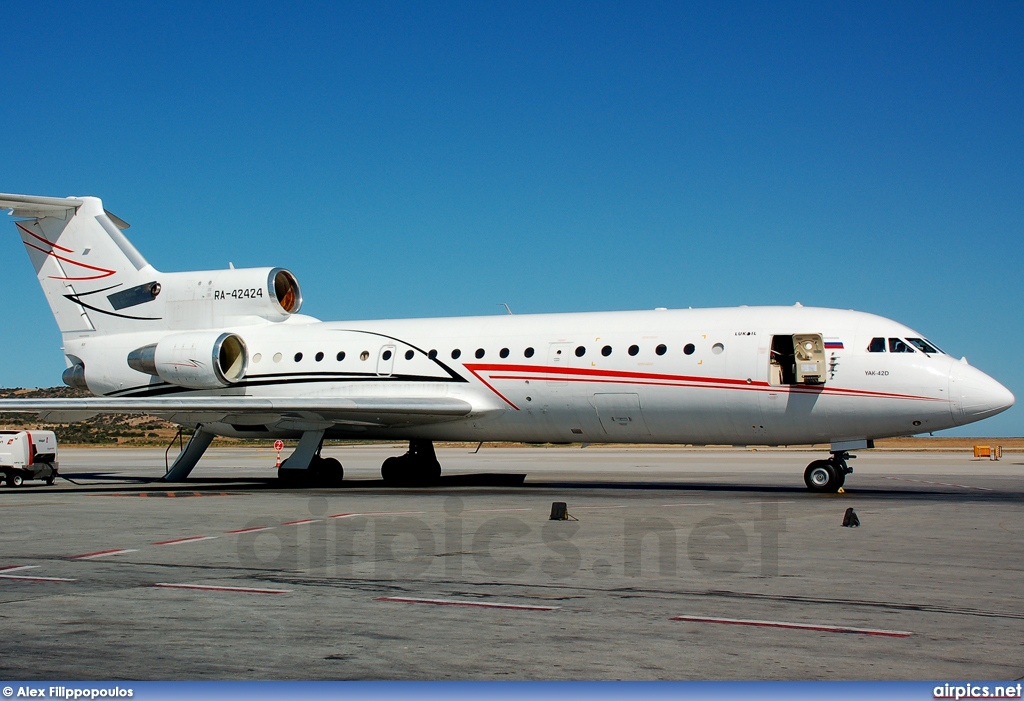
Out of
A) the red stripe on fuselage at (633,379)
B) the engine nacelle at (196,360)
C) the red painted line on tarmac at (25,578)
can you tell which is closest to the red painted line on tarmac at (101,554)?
the red painted line on tarmac at (25,578)

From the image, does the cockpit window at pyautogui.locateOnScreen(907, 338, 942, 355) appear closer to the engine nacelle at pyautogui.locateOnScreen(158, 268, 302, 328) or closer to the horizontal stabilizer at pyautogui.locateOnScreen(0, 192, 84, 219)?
the engine nacelle at pyautogui.locateOnScreen(158, 268, 302, 328)

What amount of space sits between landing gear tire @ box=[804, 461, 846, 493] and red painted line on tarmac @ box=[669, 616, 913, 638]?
13.8m

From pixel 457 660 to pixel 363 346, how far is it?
20.2m

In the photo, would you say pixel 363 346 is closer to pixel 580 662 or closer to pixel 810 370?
pixel 810 370

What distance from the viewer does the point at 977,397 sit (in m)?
19.2

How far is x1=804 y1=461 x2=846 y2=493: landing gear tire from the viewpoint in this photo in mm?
20547

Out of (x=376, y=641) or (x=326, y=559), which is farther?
(x=326, y=559)

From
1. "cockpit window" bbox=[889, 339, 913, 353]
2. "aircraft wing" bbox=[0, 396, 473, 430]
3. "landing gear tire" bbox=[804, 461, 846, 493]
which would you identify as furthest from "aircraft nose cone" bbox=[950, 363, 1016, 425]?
"aircraft wing" bbox=[0, 396, 473, 430]

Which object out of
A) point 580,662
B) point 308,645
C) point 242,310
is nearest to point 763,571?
point 580,662

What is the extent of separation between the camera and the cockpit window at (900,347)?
19984mm

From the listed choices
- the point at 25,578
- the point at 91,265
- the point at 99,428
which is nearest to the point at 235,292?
the point at 91,265

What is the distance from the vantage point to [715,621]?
24.4ft

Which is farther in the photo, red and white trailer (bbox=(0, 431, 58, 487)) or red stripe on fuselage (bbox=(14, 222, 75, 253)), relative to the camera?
red stripe on fuselage (bbox=(14, 222, 75, 253))

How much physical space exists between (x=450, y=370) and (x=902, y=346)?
34.1 ft
